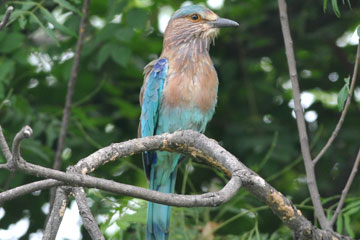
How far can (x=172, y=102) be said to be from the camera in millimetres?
4539

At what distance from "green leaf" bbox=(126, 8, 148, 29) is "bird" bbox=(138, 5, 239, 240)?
1.01 ft

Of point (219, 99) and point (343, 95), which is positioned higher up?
point (343, 95)

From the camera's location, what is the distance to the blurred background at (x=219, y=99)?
4.83 m

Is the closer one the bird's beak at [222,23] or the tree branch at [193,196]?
the tree branch at [193,196]

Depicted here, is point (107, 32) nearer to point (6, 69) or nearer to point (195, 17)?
point (195, 17)

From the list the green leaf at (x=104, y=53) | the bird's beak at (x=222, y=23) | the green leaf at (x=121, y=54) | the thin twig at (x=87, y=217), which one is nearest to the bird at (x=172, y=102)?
the bird's beak at (x=222, y=23)

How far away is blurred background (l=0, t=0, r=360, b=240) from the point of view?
483cm

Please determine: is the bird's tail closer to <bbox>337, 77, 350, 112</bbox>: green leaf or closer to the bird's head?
the bird's head

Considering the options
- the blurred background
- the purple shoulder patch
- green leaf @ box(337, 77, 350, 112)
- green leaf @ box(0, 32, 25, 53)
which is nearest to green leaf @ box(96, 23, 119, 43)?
the blurred background

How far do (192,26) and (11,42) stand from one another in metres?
1.42

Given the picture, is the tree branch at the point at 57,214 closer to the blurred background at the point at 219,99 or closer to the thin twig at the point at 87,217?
the thin twig at the point at 87,217

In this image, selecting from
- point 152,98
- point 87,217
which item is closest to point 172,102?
point 152,98

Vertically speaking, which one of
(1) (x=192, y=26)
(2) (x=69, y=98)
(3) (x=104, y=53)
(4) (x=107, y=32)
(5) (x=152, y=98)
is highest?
(1) (x=192, y=26)

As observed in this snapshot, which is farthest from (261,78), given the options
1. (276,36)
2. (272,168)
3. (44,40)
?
(44,40)
